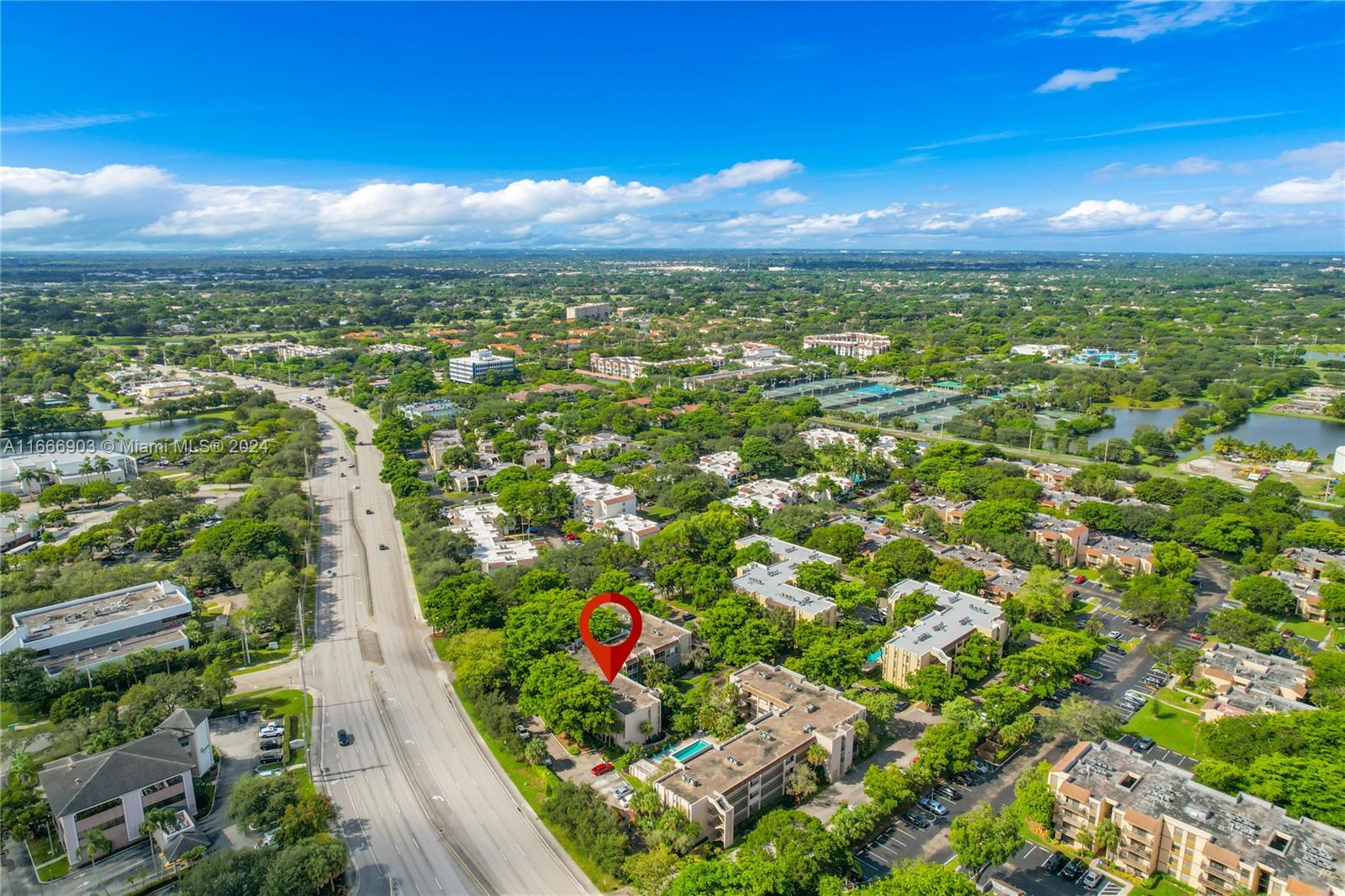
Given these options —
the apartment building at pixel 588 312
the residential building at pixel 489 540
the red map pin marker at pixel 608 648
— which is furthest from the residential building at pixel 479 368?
the red map pin marker at pixel 608 648

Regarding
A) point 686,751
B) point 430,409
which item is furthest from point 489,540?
point 430,409

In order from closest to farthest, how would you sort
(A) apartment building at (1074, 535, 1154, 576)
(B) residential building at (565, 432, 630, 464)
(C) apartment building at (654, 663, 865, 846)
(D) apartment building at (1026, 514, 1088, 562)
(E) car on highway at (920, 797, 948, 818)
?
(C) apartment building at (654, 663, 865, 846)
(E) car on highway at (920, 797, 948, 818)
(A) apartment building at (1074, 535, 1154, 576)
(D) apartment building at (1026, 514, 1088, 562)
(B) residential building at (565, 432, 630, 464)

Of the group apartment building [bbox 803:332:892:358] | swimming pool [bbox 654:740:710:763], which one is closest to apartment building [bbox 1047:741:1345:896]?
swimming pool [bbox 654:740:710:763]

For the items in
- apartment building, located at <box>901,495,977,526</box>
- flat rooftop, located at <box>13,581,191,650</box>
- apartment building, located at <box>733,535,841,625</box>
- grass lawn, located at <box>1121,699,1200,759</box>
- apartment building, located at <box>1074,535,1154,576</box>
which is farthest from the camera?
apartment building, located at <box>901,495,977,526</box>

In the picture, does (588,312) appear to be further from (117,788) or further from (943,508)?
(117,788)

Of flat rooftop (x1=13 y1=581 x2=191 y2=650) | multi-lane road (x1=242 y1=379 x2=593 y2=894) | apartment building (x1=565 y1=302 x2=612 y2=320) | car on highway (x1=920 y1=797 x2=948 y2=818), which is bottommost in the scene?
multi-lane road (x1=242 y1=379 x2=593 y2=894)

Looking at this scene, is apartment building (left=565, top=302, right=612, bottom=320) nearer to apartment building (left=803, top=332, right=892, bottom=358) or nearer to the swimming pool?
apartment building (left=803, top=332, right=892, bottom=358)
